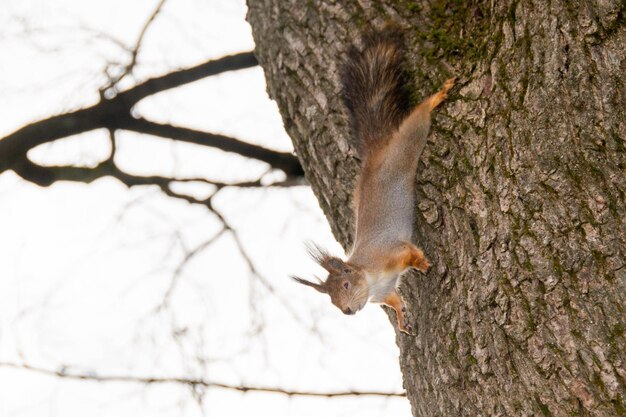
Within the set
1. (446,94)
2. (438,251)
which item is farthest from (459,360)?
(446,94)

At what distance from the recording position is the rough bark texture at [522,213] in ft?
5.96

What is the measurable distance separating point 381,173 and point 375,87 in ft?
1.07

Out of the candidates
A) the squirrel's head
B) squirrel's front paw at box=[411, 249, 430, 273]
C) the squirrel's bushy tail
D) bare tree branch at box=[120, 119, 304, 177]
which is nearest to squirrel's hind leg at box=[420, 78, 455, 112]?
the squirrel's bushy tail

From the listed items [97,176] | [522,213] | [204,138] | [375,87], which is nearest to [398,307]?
[375,87]

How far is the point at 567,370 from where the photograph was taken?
1.81 metres

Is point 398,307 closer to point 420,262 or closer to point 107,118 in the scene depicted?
point 420,262

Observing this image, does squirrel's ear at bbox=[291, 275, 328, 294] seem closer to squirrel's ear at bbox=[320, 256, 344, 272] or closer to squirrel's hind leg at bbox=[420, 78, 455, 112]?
squirrel's ear at bbox=[320, 256, 344, 272]

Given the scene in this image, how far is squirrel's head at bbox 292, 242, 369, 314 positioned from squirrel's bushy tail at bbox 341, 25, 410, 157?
61cm

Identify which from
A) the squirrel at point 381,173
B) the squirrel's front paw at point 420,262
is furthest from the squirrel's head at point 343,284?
the squirrel's front paw at point 420,262

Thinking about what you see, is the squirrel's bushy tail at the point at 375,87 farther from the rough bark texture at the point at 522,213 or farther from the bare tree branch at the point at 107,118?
the bare tree branch at the point at 107,118

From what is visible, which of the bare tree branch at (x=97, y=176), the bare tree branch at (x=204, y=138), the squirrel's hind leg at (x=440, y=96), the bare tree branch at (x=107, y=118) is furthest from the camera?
the bare tree branch at (x=204, y=138)

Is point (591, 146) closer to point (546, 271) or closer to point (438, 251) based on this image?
point (546, 271)

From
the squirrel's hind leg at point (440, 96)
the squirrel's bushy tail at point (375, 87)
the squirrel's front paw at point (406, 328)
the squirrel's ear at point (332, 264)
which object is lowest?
the squirrel's front paw at point (406, 328)

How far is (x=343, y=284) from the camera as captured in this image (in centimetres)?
324
